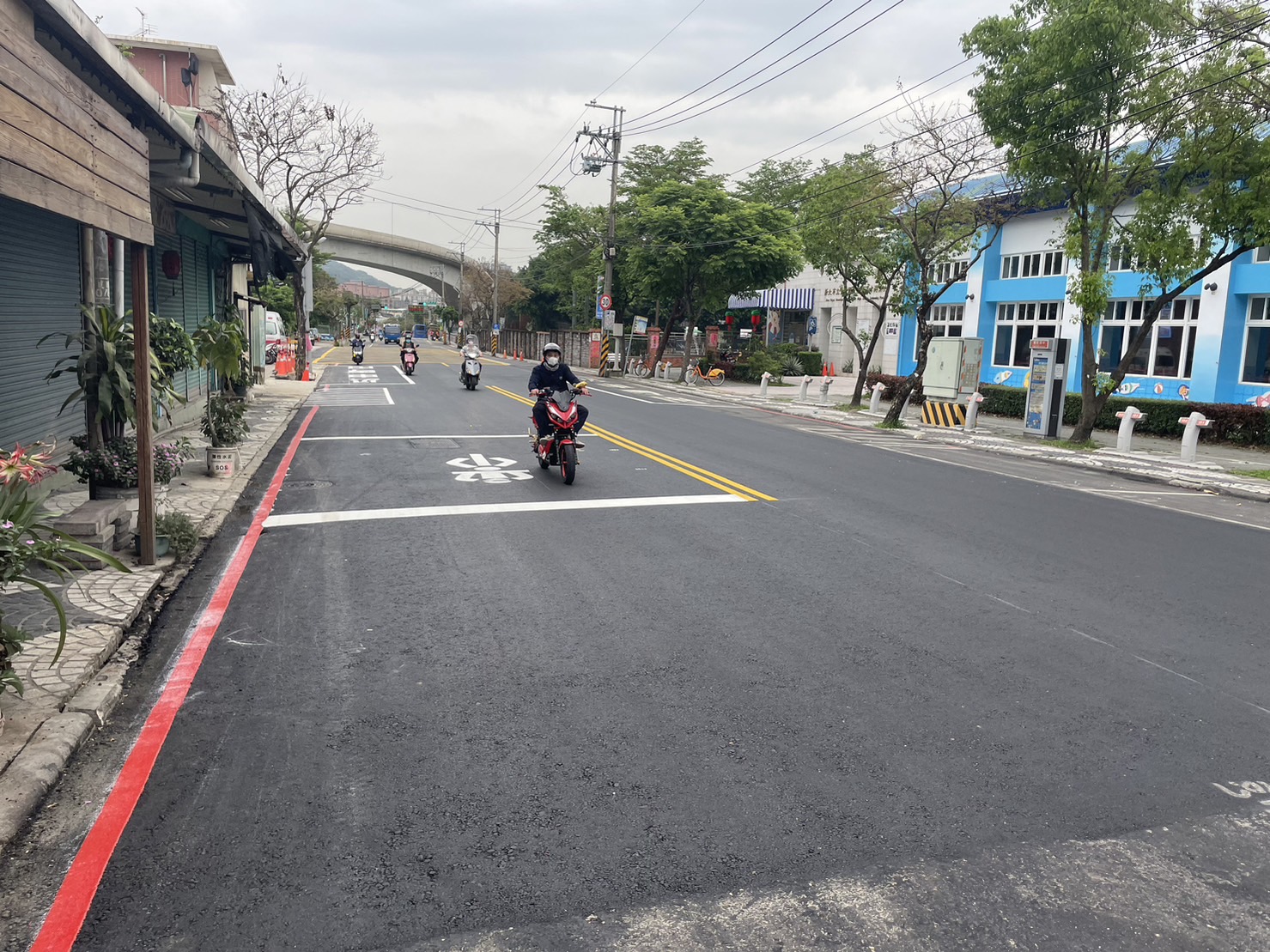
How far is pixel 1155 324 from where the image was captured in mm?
26922

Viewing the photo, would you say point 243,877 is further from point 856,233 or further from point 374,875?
point 856,233

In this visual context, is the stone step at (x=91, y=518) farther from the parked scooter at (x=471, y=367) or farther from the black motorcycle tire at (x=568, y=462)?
the parked scooter at (x=471, y=367)

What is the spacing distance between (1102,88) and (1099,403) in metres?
6.37

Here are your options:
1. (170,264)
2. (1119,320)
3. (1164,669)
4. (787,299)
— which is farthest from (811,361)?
(1164,669)

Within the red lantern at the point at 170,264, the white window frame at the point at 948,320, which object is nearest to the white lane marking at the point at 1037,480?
the red lantern at the point at 170,264

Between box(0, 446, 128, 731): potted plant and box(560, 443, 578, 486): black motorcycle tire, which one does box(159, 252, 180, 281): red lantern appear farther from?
box(0, 446, 128, 731): potted plant

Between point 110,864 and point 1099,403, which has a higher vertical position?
point 1099,403

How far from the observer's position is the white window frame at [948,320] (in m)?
37.3

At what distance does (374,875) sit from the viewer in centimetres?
342

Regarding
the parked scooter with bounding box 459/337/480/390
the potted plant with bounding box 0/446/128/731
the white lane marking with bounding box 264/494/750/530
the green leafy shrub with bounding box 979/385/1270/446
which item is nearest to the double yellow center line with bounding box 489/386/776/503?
the white lane marking with bounding box 264/494/750/530

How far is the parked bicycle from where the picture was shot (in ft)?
140

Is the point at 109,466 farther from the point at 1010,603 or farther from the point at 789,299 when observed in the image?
the point at 789,299

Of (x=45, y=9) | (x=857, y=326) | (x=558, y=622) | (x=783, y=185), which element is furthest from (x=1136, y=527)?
(x=783, y=185)

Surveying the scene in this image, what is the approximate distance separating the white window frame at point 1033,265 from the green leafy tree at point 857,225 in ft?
20.9
